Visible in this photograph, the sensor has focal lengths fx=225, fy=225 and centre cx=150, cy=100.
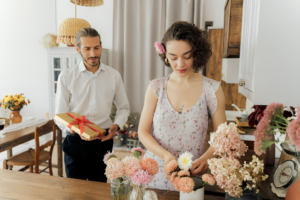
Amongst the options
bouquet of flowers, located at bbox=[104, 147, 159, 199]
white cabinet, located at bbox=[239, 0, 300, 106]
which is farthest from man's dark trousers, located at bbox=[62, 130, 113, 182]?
white cabinet, located at bbox=[239, 0, 300, 106]

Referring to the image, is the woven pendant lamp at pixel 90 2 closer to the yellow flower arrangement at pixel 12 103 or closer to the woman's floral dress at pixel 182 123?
the yellow flower arrangement at pixel 12 103

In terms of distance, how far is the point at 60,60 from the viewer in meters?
3.85

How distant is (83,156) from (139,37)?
2.47 meters

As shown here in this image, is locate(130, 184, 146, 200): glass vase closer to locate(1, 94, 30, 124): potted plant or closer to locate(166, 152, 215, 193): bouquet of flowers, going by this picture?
locate(166, 152, 215, 193): bouquet of flowers

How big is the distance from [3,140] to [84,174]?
1037mm

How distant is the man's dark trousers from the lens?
1789 mm

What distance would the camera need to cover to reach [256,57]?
1.31 meters

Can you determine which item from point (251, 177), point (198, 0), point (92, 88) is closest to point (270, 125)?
point (251, 177)

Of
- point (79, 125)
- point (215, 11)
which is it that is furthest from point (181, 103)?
point (215, 11)

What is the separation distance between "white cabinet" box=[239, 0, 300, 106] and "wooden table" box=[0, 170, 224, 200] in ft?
2.37

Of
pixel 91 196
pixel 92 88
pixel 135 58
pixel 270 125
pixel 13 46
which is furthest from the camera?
pixel 13 46

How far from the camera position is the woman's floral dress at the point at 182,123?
1214 millimetres

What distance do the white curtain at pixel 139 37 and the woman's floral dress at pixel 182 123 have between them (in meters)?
2.44

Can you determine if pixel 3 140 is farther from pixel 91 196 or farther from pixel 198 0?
pixel 198 0
